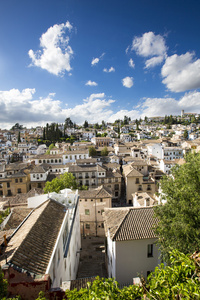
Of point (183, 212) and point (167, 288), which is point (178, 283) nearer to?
point (167, 288)

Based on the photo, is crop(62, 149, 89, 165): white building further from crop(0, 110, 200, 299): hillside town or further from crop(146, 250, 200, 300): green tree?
crop(146, 250, 200, 300): green tree

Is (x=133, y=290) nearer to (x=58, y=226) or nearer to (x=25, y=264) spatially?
Result: (x=25, y=264)

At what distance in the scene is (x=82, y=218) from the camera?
23.9 m

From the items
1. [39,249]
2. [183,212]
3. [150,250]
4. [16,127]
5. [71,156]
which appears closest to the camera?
[39,249]

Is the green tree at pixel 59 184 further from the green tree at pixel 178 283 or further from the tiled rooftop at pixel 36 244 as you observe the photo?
the green tree at pixel 178 283

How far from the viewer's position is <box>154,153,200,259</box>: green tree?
30.6ft

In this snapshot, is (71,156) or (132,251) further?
(71,156)

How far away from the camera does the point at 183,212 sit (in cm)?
974

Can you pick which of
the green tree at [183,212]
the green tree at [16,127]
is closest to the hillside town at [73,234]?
the green tree at [183,212]

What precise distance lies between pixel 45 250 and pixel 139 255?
776 centimetres

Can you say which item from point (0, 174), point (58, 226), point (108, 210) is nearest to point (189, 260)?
point (58, 226)

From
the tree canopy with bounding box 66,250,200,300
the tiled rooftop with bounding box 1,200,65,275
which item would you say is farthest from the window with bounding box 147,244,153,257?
the tree canopy with bounding box 66,250,200,300

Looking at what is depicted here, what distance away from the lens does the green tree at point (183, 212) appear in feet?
30.6

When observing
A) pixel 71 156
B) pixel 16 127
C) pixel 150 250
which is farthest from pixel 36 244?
pixel 16 127
